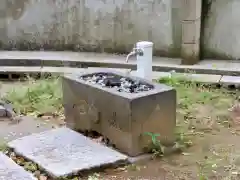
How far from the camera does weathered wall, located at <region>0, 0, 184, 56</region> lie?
786cm

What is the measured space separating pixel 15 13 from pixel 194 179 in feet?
18.3

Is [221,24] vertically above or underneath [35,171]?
above

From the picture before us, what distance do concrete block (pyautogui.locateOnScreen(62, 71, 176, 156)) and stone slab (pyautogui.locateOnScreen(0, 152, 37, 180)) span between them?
101 cm

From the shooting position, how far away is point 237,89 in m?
6.75

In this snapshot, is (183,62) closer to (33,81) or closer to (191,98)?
(191,98)

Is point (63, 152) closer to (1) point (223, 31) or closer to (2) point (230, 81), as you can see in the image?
(2) point (230, 81)

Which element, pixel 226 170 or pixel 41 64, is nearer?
pixel 226 170

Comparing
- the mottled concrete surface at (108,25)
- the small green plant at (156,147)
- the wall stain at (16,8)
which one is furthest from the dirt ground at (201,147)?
the wall stain at (16,8)

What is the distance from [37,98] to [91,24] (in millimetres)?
2330

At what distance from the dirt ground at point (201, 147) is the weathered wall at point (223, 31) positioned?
129cm

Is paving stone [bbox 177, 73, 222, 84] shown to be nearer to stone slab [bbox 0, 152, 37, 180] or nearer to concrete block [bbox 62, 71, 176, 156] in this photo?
concrete block [bbox 62, 71, 176, 156]

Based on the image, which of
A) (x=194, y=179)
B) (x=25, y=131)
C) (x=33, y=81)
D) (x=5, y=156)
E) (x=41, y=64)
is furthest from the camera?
(x=41, y=64)

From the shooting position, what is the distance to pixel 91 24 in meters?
8.35

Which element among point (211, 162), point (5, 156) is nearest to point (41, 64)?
point (5, 156)
